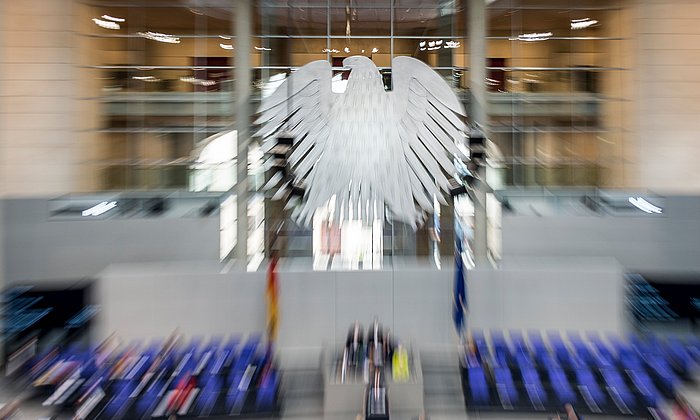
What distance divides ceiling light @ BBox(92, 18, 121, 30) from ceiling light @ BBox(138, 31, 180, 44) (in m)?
0.45

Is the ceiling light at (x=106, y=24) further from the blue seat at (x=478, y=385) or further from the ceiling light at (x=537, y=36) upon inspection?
the blue seat at (x=478, y=385)

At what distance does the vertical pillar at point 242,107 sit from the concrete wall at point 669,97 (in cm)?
670

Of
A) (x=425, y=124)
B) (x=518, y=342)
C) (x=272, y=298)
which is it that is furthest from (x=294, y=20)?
(x=518, y=342)

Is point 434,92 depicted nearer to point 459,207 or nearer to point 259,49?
point 459,207

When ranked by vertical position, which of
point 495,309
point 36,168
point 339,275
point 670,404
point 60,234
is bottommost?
point 670,404

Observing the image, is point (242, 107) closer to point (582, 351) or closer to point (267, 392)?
point (267, 392)

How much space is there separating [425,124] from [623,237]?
378 cm

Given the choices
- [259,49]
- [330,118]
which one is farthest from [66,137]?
[330,118]

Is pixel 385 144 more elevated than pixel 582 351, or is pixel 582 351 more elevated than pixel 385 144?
pixel 385 144

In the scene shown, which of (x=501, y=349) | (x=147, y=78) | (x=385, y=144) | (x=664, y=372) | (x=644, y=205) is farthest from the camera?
(x=147, y=78)

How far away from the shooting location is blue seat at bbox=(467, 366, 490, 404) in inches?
→ 240

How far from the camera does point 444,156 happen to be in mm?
7559

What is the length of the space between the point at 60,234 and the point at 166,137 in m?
2.32

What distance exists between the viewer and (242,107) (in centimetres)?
871
